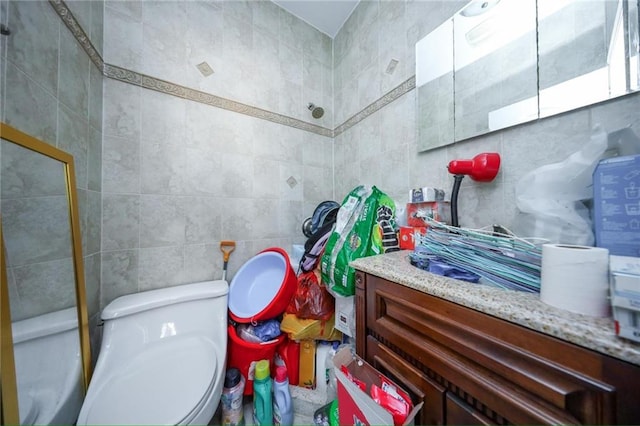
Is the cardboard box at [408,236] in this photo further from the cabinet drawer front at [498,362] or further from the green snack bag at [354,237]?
the cabinet drawer front at [498,362]

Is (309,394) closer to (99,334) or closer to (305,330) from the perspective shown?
(305,330)

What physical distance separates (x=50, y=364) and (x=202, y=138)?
111cm

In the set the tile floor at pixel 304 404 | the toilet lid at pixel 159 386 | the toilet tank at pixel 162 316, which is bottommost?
the tile floor at pixel 304 404

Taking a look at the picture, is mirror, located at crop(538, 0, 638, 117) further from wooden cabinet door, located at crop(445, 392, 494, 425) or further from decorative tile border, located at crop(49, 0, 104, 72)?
decorative tile border, located at crop(49, 0, 104, 72)

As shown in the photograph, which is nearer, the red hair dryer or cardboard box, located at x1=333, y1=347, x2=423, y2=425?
cardboard box, located at x1=333, y1=347, x2=423, y2=425

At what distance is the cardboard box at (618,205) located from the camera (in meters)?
0.38

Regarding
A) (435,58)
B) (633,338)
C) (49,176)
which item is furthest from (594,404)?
(49,176)

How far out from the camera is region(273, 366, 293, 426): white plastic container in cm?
93

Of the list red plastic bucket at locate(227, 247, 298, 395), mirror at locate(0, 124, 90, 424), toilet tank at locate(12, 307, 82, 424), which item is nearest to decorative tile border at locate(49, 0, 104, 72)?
mirror at locate(0, 124, 90, 424)

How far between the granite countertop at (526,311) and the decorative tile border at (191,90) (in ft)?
3.34

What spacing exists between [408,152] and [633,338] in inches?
37.3

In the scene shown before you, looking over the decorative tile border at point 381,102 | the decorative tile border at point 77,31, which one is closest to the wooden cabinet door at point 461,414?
the decorative tile border at point 381,102

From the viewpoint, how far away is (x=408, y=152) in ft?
3.48

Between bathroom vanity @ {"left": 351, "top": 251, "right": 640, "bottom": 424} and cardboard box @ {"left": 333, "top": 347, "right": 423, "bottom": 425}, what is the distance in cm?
4
